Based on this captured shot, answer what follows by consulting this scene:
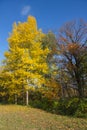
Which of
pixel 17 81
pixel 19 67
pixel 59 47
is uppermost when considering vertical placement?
pixel 59 47

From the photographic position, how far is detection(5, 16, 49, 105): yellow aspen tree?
67.5ft

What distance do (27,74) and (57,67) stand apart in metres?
3.61

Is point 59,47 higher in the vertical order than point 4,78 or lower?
higher

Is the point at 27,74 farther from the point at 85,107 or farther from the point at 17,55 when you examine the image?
the point at 85,107

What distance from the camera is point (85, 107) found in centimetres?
1421

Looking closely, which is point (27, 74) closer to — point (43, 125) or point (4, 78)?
point (4, 78)

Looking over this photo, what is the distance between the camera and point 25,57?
2069 centimetres

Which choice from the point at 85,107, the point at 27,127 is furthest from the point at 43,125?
the point at 85,107

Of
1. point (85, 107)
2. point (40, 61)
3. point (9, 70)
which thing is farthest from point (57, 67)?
point (85, 107)

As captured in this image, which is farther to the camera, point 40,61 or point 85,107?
point 40,61

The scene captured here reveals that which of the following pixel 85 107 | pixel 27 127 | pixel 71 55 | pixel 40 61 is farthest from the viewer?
pixel 40 61

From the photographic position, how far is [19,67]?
20.9 m

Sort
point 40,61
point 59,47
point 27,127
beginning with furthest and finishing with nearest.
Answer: point 40,61 < point 59,47 < point 27,127

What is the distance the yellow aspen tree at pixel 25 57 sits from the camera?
20.6 meters
